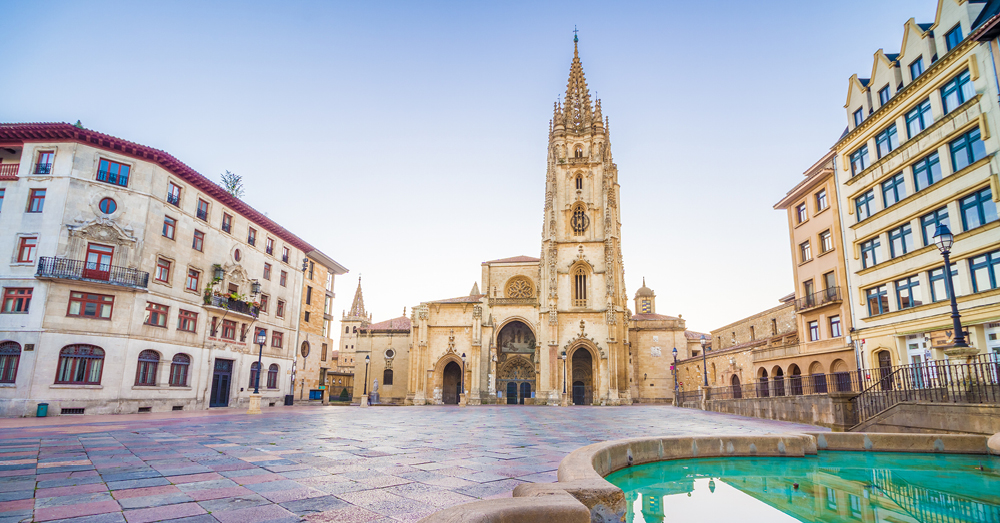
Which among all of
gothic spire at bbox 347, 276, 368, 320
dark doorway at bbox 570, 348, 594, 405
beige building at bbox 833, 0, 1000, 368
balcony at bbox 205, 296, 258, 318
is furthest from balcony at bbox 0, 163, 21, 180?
gothic spire at bbox 347, 276, 368, 320

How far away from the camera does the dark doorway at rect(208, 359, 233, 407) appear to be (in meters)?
27.4

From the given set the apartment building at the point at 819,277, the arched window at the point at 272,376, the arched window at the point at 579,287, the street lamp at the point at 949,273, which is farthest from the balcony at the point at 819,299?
the arched window at the point at 272,376

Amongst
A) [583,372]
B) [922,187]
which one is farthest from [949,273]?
[583,372]

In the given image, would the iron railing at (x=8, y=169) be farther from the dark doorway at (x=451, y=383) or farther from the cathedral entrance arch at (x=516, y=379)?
the cathedral entrance arch at (x=516, y=379)

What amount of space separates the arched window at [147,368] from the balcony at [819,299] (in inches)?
1274

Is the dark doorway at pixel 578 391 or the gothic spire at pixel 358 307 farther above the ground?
the gothic spire at pixel 358 307

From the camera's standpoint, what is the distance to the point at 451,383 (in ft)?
150

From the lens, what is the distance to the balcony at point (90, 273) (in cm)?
2053

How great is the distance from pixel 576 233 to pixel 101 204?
1313 inches

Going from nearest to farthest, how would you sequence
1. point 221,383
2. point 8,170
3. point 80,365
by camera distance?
point 80,365 < point 8,170 < point 221,383

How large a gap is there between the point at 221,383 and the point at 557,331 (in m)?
24.3

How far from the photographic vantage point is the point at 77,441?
360 inches

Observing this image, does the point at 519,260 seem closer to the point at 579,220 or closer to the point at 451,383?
the point at 579,220

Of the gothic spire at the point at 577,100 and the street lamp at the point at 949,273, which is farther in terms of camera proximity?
the gothic spire at the point at 577,100
